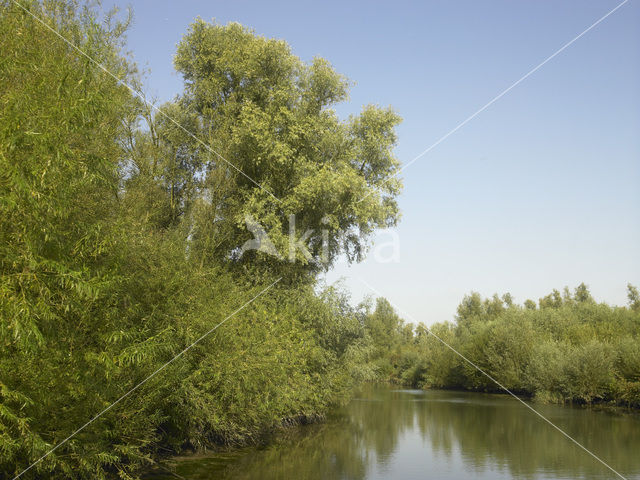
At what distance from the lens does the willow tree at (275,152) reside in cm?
2245

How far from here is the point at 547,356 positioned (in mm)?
39312

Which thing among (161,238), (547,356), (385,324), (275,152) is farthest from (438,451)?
(385,324)

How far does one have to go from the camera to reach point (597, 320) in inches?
2009

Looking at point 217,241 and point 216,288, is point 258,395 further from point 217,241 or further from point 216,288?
point 217,241

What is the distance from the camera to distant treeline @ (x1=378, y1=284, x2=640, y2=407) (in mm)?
34844

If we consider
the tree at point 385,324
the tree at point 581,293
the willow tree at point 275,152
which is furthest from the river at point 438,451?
the tree at point 581,293

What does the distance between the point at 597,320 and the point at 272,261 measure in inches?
1613

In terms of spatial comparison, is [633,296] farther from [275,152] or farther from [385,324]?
[275,152]

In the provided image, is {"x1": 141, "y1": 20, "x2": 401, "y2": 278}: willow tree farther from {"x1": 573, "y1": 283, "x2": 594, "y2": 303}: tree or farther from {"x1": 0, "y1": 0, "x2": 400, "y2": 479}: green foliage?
{"x1": 573, "y1": 283, "x2": 594, "y2": 303}: tree

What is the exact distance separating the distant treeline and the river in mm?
5668

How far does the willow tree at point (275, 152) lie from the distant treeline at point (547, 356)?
20.3 meters

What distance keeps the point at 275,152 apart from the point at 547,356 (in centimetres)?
2842

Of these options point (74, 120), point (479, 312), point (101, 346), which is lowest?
point (101, 346)

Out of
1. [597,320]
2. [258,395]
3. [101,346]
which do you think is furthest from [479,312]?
[101,346]
